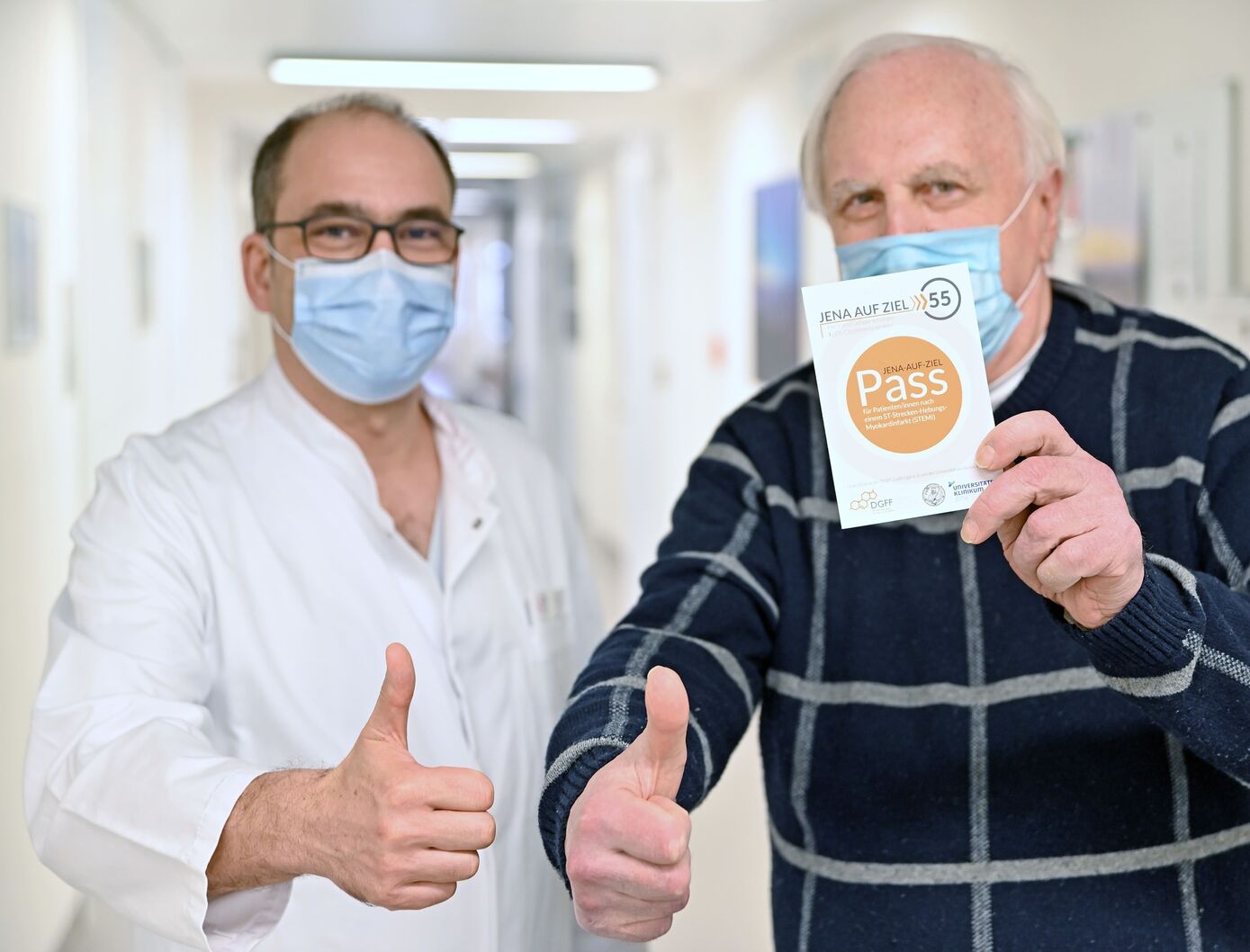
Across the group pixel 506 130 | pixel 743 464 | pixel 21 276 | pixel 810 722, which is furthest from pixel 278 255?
pixel 506 130

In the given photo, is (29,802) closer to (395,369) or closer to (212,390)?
(395,369)

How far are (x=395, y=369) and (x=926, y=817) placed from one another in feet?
3.05

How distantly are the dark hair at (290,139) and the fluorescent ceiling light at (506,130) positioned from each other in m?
5.47

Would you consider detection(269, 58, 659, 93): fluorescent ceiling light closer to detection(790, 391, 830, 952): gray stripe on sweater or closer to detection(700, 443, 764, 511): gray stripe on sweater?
detection(700, 443, 764, 511): gray stripe on sweater

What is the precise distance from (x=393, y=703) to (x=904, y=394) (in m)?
0.53

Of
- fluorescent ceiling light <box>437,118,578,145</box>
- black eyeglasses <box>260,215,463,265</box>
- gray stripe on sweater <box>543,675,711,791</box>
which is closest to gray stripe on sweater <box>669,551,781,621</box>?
gray stripe on sweater <box>543,675,711,791</box>

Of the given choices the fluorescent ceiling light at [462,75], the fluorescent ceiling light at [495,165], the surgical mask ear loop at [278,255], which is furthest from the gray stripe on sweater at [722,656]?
the fluorescent ceiling light at [495,165]

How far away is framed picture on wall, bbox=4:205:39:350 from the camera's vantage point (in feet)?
9.66

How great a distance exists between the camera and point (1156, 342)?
147 cm

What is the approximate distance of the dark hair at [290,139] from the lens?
6.01 ft

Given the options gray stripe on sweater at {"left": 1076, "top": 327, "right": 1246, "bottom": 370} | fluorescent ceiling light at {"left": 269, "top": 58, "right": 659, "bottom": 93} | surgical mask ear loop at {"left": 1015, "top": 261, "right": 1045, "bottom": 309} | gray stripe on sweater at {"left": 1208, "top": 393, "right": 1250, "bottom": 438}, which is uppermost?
fluorescent ceiling light at {"left": 269, "top": 58, "right": 659, "bottom": 93}

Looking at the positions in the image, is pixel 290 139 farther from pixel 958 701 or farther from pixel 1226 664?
pixel 1226 664

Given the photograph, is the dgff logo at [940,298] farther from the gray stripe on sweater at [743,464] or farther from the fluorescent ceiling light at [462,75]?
the fluorescent ceiling light at [462,75]

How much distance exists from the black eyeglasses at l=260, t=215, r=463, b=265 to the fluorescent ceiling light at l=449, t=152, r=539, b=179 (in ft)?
23.5
